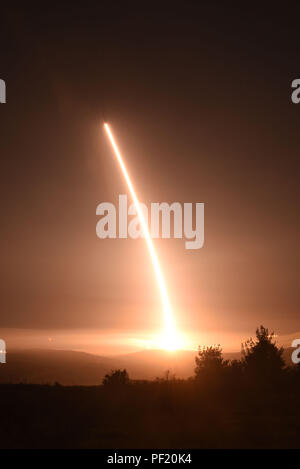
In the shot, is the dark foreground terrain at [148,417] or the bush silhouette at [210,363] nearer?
the dark foreground terrain at [148,417]

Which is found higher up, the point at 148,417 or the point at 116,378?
the point at 116,378

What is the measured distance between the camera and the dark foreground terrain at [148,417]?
18234mm

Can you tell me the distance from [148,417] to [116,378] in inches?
345

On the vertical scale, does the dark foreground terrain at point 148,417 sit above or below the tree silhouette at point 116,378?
below

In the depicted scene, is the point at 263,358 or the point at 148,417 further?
the point at 263,358

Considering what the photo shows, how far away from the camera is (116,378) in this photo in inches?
1180

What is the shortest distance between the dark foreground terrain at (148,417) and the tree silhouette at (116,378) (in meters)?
0.83

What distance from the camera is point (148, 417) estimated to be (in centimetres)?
2139

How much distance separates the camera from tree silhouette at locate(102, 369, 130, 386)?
96.8 ft

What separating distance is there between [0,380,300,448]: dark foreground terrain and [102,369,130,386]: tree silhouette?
2.74ft

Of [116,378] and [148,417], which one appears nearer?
[148,417]

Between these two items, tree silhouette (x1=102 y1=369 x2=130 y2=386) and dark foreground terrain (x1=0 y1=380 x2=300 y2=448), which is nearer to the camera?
dark foreground terrain (x1=0 y1=380 x2=300 y2=448)
